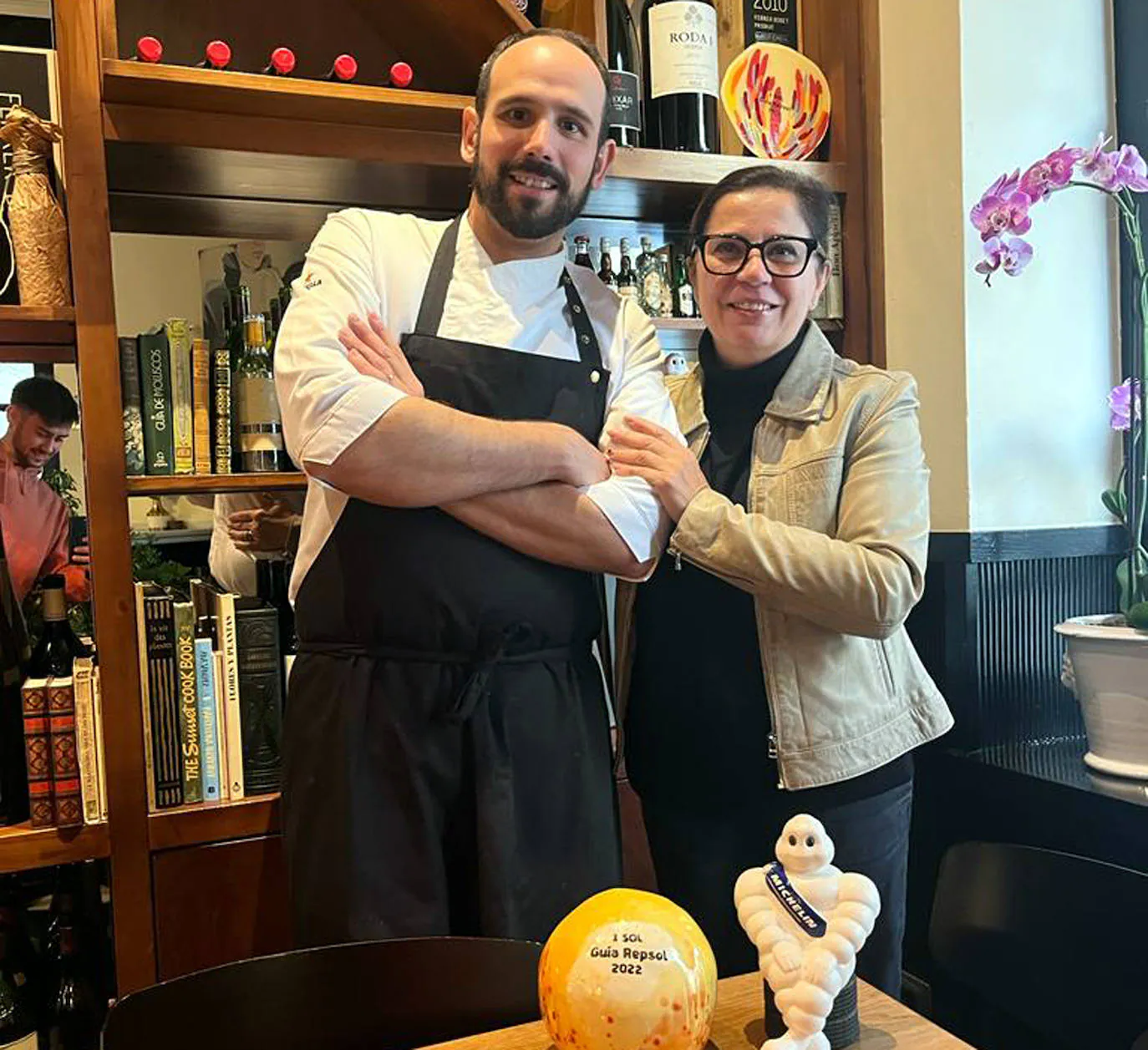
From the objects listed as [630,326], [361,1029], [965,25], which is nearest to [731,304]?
[630,326]

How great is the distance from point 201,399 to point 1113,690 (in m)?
1.47

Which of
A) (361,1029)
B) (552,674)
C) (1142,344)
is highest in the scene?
(1142,344)

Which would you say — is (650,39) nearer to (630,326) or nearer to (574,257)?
(574,257)

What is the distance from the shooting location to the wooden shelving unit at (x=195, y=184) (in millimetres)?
1510

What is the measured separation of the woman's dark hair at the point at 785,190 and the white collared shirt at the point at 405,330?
19cm

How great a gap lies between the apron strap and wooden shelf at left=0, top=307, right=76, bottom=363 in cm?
54

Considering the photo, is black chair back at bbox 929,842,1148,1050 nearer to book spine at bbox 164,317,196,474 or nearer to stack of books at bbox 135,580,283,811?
stack of books at bbox 135,580,283,811

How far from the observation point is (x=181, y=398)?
163 cm

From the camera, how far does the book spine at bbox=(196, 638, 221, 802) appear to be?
1611 millimetres

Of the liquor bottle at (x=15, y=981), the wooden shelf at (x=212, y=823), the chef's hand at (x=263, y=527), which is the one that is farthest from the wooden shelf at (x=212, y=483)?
the liquor bottle at (x=15, y=981)

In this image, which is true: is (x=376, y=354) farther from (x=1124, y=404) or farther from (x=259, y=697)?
(x=1124, y=404)

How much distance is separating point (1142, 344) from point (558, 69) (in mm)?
1070

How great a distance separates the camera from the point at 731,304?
146 cm

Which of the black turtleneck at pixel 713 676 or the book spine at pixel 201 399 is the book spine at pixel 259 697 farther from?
the black turtleneck at pixel 713 676
